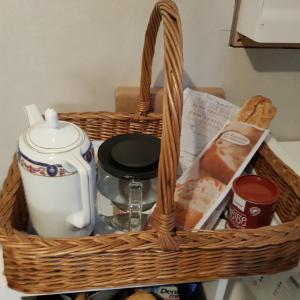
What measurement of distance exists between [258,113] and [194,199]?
0.78 feet

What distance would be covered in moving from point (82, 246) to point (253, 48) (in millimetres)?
643

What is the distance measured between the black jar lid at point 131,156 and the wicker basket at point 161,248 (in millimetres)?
115

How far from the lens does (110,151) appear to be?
2.22ft

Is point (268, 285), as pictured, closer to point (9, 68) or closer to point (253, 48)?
point (253, 48)

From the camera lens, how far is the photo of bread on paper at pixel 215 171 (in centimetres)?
63

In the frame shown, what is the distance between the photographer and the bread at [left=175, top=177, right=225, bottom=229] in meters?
0.62

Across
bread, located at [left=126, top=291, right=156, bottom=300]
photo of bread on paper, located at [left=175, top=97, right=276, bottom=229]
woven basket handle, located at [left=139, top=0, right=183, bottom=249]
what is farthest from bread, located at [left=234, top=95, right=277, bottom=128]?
bread, located at [left=126, top=291, right=156, bottom=300]

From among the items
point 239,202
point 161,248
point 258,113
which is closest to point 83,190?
point 161,248

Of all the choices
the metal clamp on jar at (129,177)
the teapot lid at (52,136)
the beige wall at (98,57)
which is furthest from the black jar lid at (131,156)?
the beige wall at (98,57)

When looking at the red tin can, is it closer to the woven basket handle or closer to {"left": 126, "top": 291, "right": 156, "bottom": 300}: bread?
the woven basket handle

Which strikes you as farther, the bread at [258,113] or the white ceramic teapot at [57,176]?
the bread at [258,113]

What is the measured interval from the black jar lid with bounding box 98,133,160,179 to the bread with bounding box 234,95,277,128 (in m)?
0.19

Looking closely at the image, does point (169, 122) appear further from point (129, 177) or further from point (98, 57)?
point (98, 57)

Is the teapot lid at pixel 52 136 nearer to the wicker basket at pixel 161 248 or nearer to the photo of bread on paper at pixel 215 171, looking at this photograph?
the wicker basket at pixel 161 248
